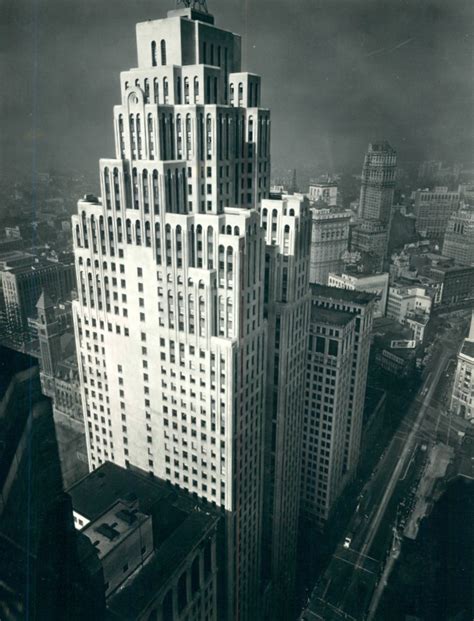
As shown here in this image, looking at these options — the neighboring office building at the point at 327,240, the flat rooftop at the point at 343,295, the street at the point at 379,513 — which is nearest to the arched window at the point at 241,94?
the flat rooftop at the point at 343,295

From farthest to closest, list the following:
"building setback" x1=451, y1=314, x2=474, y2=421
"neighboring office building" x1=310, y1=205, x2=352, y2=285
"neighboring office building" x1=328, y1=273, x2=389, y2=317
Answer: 1. "neighboring office building" x1=310, y1=205, x2=352, y2=285
2. "neighboring office building" x1=328, y1=273, x2=389, y2=317
3. "building setback" x1=451, y1=314, x2=474, y2=421

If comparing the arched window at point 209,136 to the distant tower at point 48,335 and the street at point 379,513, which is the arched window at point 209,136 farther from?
the distant tower at point 48,335

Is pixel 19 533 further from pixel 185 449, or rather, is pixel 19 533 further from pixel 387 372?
pixel 387 372

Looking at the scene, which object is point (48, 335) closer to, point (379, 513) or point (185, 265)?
point (185, 265)

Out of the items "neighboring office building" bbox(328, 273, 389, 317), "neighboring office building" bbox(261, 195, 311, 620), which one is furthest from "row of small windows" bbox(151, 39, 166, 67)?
"neighboring office building" bbox(328, 273, 389, 317)

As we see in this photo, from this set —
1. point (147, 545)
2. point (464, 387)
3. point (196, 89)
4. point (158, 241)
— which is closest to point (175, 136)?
point (196, 89)

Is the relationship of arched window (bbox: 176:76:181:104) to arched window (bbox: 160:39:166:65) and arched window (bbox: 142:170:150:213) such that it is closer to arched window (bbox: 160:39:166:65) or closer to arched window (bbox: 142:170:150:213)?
arched window (bbox: 160:39:166:65)

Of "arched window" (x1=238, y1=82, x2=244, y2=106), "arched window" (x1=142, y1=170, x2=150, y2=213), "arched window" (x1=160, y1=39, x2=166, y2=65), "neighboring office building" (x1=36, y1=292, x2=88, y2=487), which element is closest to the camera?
"arched window" (x1=142, y1=170, x2=150, y2=213)

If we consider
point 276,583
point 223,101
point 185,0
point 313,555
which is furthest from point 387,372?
point 185,0
